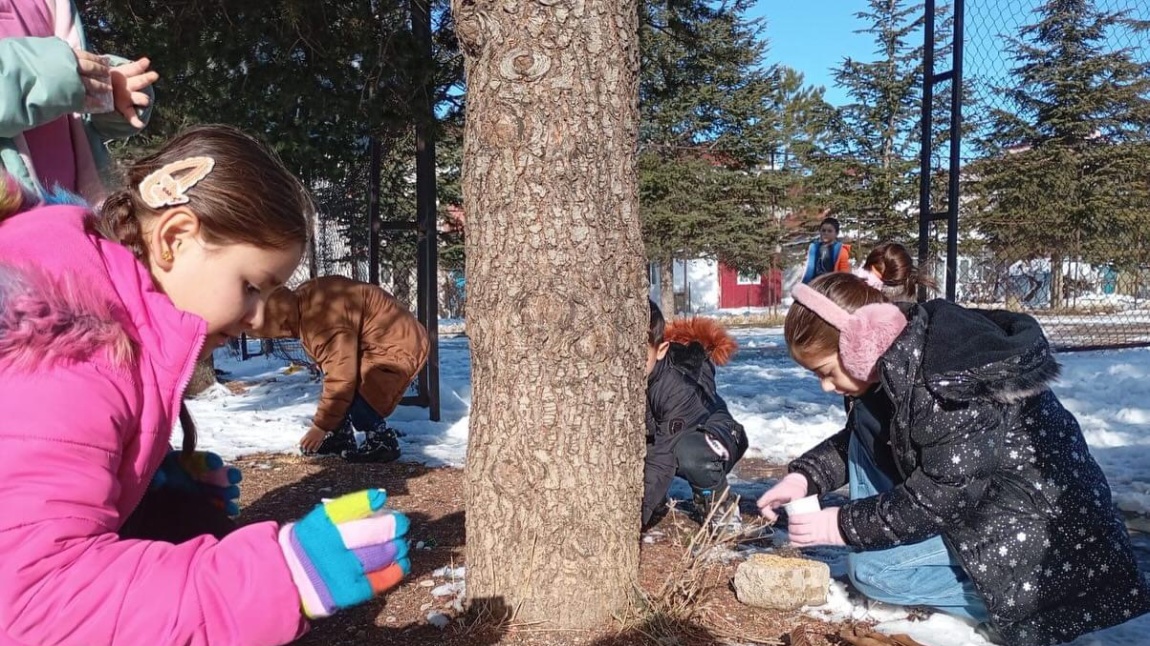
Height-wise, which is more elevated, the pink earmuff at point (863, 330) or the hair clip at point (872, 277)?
the hair clip at point (872, 277)

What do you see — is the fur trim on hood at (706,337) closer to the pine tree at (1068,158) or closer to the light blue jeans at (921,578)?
the light blue jeans at (921,578)

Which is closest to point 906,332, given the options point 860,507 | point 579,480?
point 860,507

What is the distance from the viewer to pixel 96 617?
1074 millimetres

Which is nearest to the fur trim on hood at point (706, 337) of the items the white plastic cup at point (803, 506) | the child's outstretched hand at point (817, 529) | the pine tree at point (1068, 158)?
the white plastic cup at point (803, 506)

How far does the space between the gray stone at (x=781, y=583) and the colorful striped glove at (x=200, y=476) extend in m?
1.52

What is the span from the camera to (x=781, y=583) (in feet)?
8.21

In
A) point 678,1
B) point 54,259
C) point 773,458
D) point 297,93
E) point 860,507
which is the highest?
point 678,1

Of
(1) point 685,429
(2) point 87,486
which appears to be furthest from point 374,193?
(2) point 87,486

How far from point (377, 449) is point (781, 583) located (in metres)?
2.79

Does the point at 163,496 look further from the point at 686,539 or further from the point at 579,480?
the point at 686,539

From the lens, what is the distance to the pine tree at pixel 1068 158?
12.0 meters

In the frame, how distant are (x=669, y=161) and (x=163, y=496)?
19.7 metres

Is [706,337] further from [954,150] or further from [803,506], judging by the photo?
[954,150]

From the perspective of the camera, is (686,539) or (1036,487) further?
(686,539)
